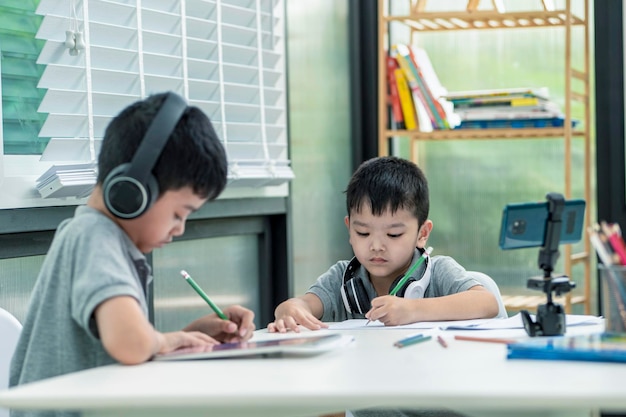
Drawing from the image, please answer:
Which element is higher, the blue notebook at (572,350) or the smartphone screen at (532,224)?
the smartphone screen at (532,224)

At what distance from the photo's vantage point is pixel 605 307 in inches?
55.7

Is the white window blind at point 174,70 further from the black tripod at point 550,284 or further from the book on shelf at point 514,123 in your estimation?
the black tripod at point 550,284

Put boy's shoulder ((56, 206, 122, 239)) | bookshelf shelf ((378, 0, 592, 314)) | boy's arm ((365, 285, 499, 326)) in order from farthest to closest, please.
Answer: bookshelf shelf ((378, 0, 592, 314)) < boy's arm ((365, 285, 499, 326)) < boy's shoulder ((56, 206, 122, 239))

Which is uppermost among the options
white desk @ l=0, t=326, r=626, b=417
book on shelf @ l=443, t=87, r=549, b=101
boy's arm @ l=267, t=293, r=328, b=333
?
book on shelf @ l=443, t=87, r=549, b=101

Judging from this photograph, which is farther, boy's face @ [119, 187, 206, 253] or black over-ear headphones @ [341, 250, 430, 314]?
black over-ear headphones @ [341, 250, 430, 314]

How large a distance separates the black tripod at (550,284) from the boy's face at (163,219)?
543 millimetres

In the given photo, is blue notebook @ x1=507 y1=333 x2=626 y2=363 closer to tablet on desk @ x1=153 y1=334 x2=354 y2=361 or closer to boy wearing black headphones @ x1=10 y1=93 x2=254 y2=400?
tablet on desk @ x1=153 y1=334 x2=354 y2=361

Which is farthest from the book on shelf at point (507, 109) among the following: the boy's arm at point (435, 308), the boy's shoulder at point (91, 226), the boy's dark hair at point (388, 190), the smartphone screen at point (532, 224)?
the boy's shoulder at point (91, 226)

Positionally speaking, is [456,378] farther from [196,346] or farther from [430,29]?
[430,29]

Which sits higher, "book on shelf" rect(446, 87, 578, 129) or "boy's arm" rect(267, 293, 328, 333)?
"book on shelf" rect(446, 87, 578, 129)

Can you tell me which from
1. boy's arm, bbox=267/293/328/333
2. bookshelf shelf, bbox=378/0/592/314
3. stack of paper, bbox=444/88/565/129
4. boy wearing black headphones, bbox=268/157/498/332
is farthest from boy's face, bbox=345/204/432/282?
stack of paper, bbox=444/88/565/129

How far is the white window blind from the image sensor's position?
213cm

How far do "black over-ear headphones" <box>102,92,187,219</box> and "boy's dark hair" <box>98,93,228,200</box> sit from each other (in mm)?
21

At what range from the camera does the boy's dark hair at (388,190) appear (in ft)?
6.81
